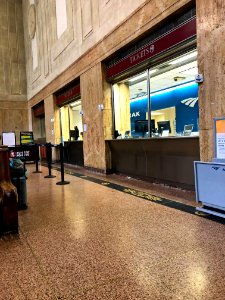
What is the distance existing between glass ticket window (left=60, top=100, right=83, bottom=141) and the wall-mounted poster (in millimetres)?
6058

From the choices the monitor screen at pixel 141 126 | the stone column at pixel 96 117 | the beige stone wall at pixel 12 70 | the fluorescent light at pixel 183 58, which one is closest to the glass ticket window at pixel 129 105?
the monitor screen at pixel 141 126

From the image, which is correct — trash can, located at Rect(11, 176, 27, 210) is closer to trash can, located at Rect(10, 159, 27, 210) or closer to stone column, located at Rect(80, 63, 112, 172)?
trash can, located at Rect(10, 159, 27, 210)

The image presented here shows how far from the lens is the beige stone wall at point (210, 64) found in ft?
11.3

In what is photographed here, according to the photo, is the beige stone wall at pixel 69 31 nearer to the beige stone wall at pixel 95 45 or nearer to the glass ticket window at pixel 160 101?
the beige stone wall at pixel 95 45

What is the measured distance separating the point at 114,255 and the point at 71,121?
822 cm

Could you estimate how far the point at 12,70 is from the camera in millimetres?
14555

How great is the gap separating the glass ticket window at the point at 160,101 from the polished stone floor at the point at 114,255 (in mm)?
2434

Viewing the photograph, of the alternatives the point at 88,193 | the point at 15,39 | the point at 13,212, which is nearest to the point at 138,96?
the point at 88,193

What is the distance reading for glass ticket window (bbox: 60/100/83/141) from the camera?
9.21 metres

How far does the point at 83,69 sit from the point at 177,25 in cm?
370

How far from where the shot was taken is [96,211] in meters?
3.41

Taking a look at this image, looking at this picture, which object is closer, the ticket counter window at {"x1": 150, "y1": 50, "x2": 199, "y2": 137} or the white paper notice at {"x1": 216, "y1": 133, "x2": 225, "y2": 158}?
the white paper notice at {"x1": 216, "y1": 133, "x2": 225, "y2": 158}

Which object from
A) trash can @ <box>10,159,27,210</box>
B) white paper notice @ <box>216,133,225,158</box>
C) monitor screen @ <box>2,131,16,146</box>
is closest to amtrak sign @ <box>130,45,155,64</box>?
white paper notice @ <box>216,133,225,158</box>

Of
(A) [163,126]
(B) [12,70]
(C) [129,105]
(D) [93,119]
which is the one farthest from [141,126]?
(B) [12,70]
